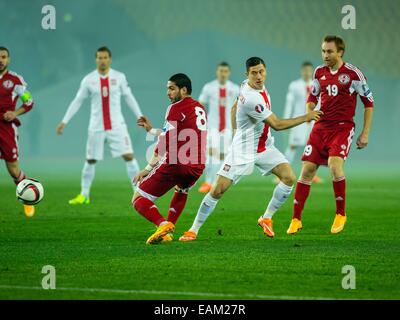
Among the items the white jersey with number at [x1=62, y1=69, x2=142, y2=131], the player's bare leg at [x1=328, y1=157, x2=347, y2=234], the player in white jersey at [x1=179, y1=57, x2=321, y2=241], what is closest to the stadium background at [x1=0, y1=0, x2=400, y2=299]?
the player's bare leg at [x1=328, y1=157, x2=347, y2=234]

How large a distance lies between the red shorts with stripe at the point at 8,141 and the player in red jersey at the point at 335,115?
4189 mm

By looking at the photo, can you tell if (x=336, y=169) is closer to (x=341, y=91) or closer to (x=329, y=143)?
(x=329, y=143)

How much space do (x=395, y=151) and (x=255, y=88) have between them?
25633mm

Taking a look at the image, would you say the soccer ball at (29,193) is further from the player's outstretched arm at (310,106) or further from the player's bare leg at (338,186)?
the player's bare leg at (338,186)

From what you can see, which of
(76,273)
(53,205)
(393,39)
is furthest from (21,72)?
(76,273)

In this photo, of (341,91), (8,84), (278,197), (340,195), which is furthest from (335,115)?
(8,84)

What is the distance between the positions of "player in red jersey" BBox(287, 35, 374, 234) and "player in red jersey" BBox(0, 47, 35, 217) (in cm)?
408

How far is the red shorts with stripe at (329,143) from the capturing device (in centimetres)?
1060

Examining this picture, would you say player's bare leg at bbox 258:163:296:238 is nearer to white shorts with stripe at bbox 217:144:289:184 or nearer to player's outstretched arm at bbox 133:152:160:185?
white shorts with stripe at bbox 217:144:289:184

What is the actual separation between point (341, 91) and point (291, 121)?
1478mm

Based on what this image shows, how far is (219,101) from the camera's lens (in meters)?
18.7

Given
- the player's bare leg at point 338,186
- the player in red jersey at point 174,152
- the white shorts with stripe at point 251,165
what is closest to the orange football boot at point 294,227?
the player's bare leg at point 338,186

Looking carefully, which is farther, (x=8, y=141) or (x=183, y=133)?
(x=8, y=141)
